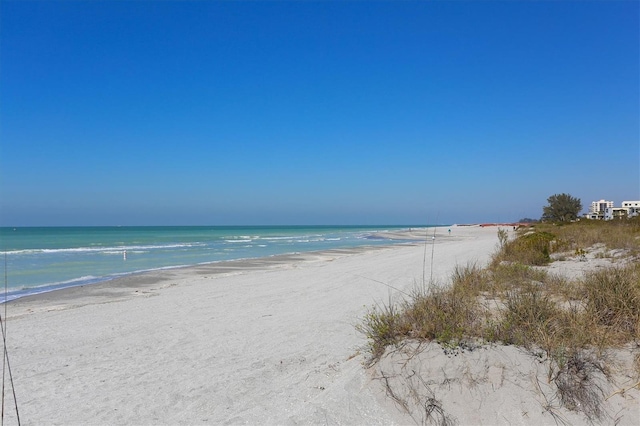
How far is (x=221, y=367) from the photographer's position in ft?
17.8

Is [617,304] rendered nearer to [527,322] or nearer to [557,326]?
[557,326]

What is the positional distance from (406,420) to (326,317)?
3761 millimetres

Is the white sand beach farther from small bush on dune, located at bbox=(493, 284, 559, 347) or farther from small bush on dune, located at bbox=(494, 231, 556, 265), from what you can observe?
small bush on dune, located at bbox=(494, 231, 556, 265)

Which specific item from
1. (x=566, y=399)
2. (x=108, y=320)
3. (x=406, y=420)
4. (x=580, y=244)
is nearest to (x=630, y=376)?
(x=566, y=399)

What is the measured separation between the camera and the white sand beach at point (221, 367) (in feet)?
13.6

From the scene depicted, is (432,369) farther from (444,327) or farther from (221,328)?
(221,328)

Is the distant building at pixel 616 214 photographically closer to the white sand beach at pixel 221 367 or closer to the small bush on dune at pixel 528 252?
the small bush on dune at pixel 528 252

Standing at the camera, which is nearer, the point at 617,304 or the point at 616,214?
the point at 617,304

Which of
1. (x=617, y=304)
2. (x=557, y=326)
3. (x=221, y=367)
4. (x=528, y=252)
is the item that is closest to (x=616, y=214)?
(x=528, y=252)

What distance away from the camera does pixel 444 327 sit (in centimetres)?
472

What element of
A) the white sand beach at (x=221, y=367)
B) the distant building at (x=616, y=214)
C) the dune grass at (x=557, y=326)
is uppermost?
the distant building at (x=616, y=214)

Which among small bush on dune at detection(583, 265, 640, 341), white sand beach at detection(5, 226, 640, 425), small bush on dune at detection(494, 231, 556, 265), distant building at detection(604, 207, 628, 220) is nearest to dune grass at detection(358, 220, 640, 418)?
small bush on dune at detection(583, 265, 640, 341)

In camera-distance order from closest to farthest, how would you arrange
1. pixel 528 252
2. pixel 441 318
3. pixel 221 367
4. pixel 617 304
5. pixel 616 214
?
pixel 441 318 → pixel 617 304 → pixel 221 367 → pixel 528 252 → pixel 616 214

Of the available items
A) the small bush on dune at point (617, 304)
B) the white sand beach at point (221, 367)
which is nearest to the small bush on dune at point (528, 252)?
the white sand beach at point (221, 367)
